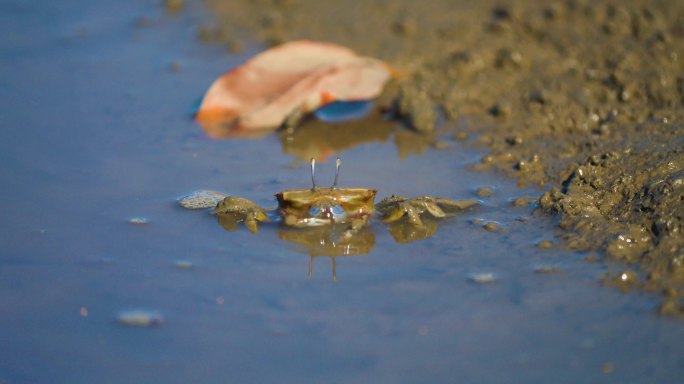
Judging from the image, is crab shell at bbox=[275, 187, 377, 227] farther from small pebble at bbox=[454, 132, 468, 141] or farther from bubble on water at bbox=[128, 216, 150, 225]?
small pebble at bbox=[454, 132, 468, 141]

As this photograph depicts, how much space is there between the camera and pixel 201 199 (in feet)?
12.3

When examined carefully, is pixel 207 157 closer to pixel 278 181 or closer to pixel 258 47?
pixel 278 181

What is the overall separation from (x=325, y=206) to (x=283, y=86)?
131 cm

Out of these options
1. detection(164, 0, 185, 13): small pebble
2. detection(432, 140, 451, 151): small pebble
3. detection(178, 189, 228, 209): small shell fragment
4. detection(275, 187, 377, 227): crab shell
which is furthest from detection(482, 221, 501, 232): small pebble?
detection(164, 0, 185, 13): small pebble

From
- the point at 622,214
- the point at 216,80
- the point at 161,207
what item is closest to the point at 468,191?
the point at 622,214

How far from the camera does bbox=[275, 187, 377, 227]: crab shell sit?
3.47 metres

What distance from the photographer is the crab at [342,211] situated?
3.47 meters

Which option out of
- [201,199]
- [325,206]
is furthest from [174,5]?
[325,206]

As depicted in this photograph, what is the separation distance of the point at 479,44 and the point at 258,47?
1.23 m

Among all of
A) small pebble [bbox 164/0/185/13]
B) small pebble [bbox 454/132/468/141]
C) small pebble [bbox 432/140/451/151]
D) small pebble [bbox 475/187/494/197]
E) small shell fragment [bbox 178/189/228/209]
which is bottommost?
small shell fragment [bbox 178/189/228/209]

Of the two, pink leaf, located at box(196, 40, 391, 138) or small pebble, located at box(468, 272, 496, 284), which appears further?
pink leaf, located at box(196, 40, 391, 138)

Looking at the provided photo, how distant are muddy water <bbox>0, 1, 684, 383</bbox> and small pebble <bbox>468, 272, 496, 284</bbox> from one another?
0.05ft

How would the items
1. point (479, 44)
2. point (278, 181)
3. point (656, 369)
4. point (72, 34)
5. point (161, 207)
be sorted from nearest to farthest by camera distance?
1. point (656, 369)
2. point (161, 207)
3. point (278, 181)
4. point (479, 44)
5. point (72, 34)

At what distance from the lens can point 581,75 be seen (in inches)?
187
